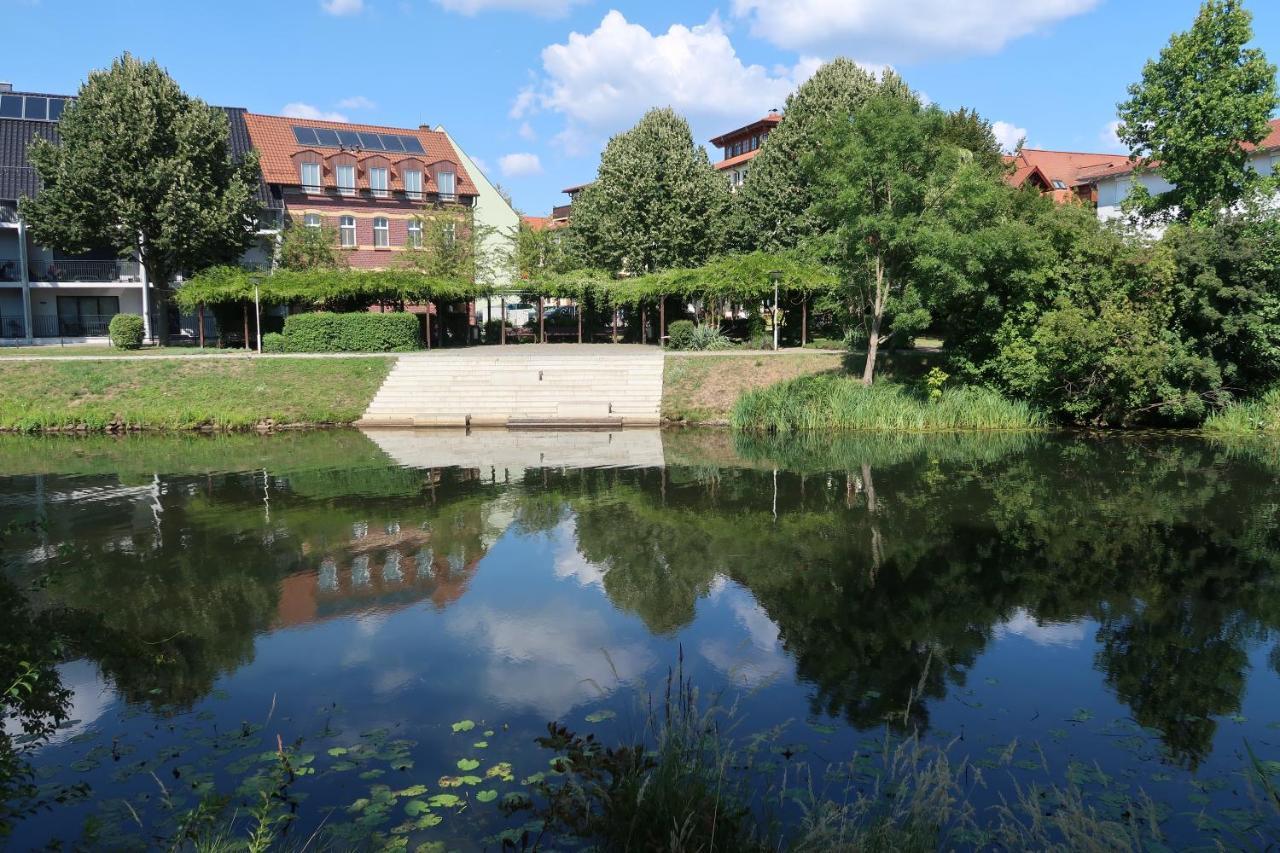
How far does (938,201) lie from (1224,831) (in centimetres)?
2053

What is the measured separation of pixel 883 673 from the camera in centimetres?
791

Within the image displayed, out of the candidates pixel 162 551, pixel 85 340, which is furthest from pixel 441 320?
pixel 162 551

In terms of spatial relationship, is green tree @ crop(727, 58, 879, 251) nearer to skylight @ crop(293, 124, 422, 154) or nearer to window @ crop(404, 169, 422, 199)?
window @ crop(404, 169, 422, 199)

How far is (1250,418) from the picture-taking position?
23.1 metres

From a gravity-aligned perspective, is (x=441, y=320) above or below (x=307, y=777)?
above

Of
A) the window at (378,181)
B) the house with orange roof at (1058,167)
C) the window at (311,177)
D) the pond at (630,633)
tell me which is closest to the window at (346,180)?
the window at (378,181)

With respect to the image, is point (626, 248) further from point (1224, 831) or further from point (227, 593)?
point (1224, 831)

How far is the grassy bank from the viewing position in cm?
2595

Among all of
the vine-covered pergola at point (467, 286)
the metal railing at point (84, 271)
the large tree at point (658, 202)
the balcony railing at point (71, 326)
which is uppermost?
the large tree at point (658, 202)

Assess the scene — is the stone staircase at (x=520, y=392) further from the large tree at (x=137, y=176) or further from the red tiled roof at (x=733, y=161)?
the red tiled roof at (x=733, y=161)

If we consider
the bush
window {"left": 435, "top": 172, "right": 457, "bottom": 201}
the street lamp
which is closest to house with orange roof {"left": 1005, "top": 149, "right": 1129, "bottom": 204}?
the street lamp

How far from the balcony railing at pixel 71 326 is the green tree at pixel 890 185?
3518cm

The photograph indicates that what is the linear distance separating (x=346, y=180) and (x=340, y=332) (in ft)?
59.8

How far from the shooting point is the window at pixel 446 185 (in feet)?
161
